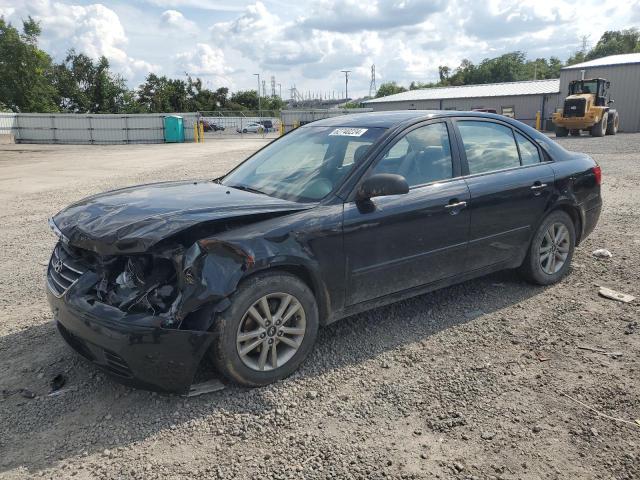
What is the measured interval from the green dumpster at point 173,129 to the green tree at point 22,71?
1937cm

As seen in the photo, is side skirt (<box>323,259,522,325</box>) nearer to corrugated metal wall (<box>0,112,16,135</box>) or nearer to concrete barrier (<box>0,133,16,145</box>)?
concrete barrier (<box>0,133,16,145</box>)

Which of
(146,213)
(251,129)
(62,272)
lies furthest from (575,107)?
(251,129)

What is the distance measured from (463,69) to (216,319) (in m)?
97.1

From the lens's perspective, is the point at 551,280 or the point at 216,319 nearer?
the point at 216,319

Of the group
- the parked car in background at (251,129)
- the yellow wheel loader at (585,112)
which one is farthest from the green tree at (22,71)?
the yellow wheel loader at (585,112)

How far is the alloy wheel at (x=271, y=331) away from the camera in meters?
3.16

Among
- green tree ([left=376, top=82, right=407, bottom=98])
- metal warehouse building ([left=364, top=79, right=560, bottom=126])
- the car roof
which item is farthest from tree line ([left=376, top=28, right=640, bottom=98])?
the car roof

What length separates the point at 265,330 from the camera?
323cm

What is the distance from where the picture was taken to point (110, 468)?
102 inches

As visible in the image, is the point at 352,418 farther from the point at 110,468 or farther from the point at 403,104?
the point at 403,104

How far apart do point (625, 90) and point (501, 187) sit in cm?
3791

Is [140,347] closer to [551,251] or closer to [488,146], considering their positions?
[488,146]

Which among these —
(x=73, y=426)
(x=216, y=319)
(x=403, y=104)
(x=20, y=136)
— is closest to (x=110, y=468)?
(x=73, y=426)

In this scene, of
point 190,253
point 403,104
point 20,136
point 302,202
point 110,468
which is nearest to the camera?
point 110,468
